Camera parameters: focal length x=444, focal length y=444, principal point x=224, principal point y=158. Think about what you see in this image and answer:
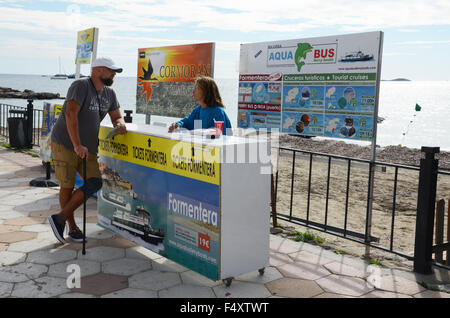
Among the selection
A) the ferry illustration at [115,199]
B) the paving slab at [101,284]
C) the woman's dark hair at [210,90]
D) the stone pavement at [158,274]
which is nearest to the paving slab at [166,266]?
the stone pavement at [158,274]

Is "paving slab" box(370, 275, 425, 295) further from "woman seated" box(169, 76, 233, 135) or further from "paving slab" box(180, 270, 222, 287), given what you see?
"woman seated" box(169, 76, 233, 135)

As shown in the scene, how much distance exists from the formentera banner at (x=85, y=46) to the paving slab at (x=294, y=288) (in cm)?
741

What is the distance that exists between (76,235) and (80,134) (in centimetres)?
118

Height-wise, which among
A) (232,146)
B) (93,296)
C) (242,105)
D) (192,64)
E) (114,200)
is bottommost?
(93,296)

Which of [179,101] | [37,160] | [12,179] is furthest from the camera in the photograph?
[37,160]

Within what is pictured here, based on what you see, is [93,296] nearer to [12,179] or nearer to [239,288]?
[239,288]

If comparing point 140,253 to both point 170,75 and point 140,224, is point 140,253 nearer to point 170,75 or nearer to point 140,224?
point 140,224

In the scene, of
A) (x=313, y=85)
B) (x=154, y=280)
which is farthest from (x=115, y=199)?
(x=313, y=85)

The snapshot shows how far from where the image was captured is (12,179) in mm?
8344

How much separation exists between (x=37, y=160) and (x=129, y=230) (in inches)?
257

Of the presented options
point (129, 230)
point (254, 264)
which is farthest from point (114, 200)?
point (254, 264)

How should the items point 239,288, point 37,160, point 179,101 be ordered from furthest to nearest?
point 37,160
point 179,101
point 239,288

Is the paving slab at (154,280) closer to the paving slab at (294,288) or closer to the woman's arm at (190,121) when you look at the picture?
the paving slab at (294,288)

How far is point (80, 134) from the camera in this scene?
4895 mm
